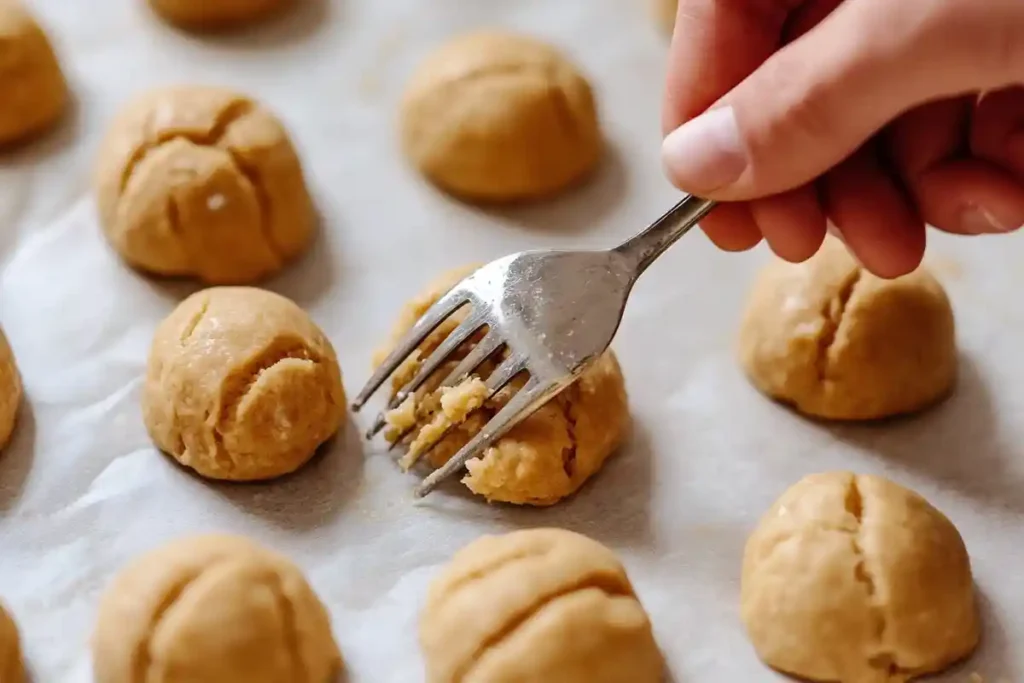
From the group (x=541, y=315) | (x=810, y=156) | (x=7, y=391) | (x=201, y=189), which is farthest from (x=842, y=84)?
(x=7, y=391)

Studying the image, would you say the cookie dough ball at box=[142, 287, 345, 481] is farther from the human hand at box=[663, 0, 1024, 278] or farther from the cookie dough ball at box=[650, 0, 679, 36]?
the cookie dough ball at box=[650, 0, 679, 36]

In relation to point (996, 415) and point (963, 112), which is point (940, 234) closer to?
point (996, 415)

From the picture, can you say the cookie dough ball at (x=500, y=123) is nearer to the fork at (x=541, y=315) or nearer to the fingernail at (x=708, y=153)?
the fork at (x=541, y=315)

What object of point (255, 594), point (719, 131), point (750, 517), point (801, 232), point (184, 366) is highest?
point (719, 131)

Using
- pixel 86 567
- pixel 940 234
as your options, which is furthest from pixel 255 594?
pixel 940 234

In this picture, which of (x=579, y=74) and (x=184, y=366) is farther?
(x=579, y=74)

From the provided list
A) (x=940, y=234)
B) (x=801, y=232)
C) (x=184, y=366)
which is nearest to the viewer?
(x=801, y=232)

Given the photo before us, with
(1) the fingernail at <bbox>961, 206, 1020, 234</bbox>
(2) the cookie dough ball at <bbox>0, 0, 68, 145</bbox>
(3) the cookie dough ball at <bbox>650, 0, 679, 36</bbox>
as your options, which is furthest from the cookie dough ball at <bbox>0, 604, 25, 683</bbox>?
(3) the cookie dough ball at <bbox>650, 0, 679, 36</bbox>

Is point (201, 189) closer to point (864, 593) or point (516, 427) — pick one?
point (516, 427)
